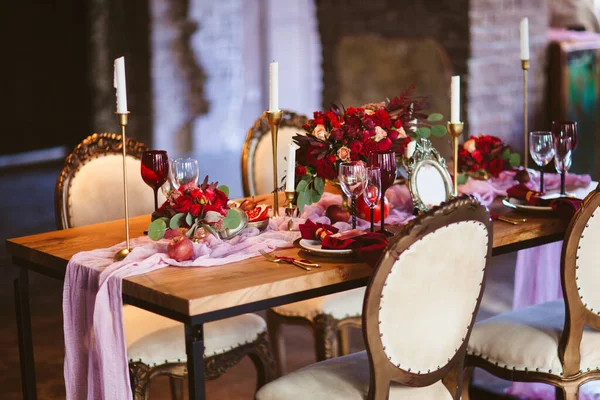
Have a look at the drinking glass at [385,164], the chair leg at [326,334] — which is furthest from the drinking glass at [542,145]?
the chair leg at [326,334]

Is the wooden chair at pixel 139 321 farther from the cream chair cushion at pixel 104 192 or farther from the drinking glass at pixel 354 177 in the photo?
the drinking glass at pixel 354 177

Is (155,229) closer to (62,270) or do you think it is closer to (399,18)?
(62,270)

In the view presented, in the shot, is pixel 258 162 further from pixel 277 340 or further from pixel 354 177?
pixel 354 177

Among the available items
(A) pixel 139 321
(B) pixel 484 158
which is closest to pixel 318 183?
(A) pixel 139 321

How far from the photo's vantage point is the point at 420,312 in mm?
1851

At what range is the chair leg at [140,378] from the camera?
7.61 ft

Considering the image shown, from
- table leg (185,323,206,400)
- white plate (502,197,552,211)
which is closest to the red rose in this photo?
white plate (502,197,552,211)

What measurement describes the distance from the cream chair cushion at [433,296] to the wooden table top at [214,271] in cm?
20

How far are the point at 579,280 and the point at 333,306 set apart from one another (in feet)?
2.71

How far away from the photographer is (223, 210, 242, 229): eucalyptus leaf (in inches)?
85.9

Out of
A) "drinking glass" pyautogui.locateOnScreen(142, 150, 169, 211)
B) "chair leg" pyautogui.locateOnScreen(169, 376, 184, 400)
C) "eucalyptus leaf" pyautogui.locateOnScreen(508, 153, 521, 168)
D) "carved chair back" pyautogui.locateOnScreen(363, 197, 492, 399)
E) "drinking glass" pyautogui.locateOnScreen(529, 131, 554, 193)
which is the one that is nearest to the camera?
"carved chair back" pyautogui.locateOnScreen(363, 197, 492, 399)

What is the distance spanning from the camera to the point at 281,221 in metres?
2.41

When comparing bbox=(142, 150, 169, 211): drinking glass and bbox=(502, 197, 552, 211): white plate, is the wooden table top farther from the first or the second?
bbox=(142, 150, 169, 211): drinking glass

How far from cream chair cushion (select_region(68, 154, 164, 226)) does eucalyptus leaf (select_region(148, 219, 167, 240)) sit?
26.6 inches
